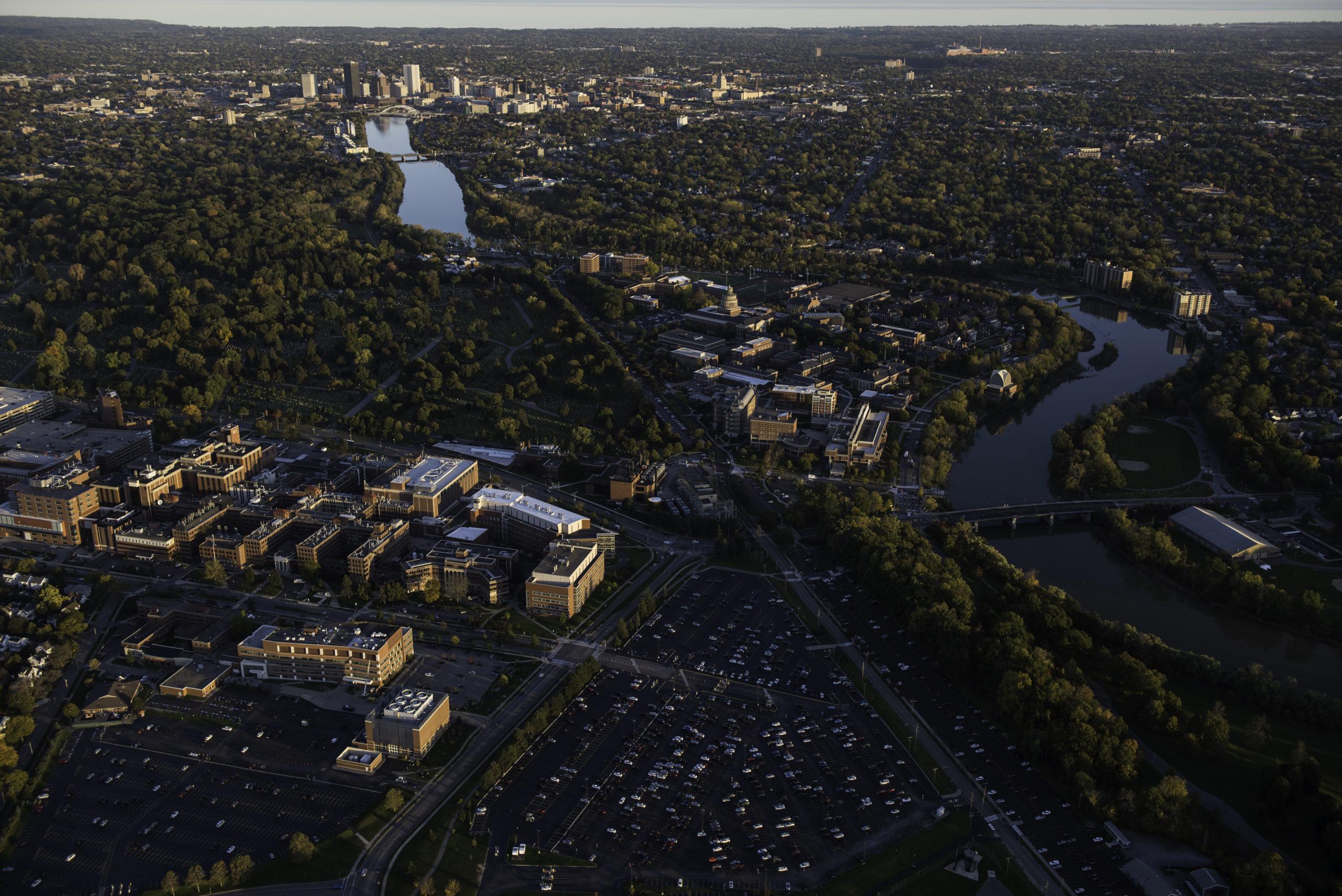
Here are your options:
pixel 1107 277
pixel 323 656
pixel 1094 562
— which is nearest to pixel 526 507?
pixel 323 656

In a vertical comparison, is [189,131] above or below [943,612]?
above

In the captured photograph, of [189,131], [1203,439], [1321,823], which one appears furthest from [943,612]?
[189,131]

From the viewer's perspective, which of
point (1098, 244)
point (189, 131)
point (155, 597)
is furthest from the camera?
point (189, 131)

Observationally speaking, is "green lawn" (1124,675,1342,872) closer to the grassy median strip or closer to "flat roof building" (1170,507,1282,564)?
"flat roof building" (1170,507,1282,564)

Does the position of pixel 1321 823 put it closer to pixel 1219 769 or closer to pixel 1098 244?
pixel 1219 769

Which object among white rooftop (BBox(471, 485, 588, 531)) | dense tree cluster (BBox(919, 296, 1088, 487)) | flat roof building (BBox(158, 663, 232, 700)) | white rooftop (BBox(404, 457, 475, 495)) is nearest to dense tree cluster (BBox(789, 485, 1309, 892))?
dense tree cluster (BBox(919, 296, 1088, 487))

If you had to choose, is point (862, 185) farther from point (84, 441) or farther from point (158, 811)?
point (158, 811)
